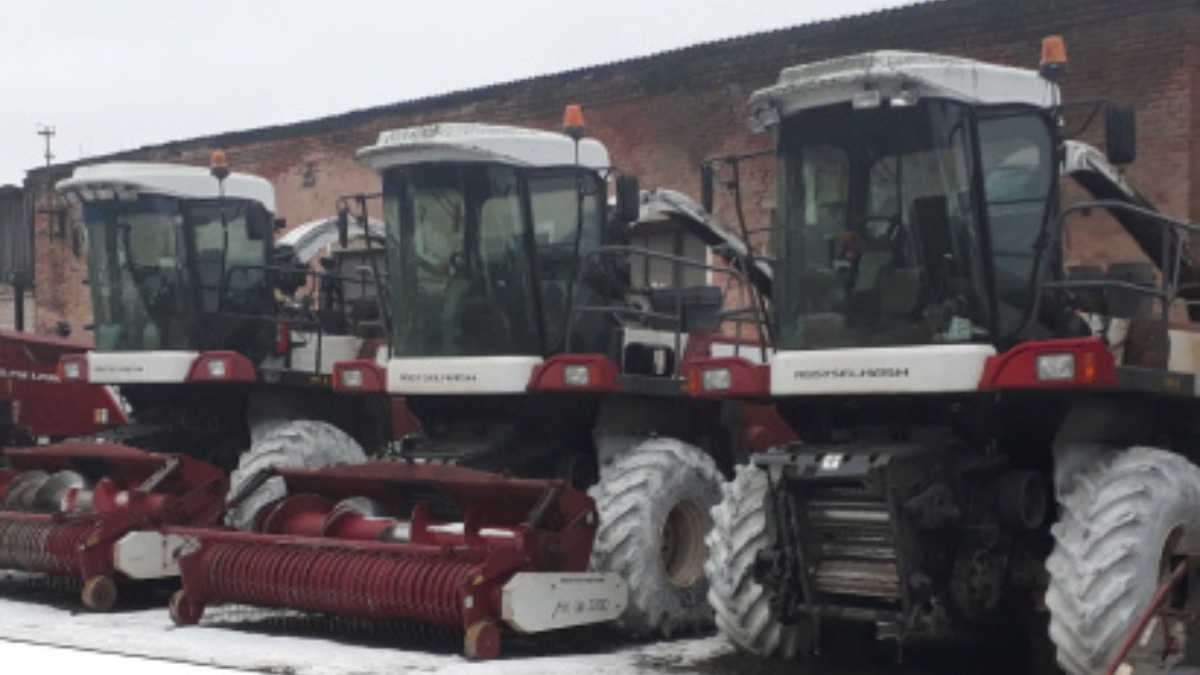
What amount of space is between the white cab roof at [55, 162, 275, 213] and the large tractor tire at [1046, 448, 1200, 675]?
23.6 ft

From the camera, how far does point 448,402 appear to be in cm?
1023

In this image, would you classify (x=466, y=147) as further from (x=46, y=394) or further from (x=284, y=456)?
(x=46, y=394)

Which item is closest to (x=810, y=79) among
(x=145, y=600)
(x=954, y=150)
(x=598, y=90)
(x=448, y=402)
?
(x=954, y=150)

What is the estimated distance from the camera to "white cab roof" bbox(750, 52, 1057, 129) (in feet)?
24.1

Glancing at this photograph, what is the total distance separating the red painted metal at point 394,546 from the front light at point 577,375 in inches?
33.3

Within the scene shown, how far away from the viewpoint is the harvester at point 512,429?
8.40 meters

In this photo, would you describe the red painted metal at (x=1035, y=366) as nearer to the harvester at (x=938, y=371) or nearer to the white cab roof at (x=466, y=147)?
the harvester at (x=938, y=371)

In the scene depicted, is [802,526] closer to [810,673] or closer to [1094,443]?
[810,673]

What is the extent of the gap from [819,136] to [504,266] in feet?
8.53

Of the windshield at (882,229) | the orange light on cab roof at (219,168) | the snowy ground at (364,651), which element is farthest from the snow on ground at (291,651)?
the orange light on cab roof at (219,168)

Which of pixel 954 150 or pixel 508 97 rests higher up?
pixel 508 97

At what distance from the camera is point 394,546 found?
8352mm

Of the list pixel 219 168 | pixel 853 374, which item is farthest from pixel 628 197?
pixel 219 168

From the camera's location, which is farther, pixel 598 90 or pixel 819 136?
pixel 598 90
